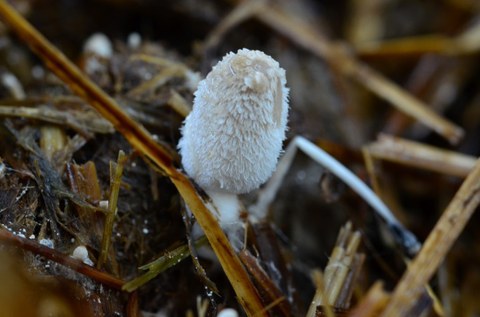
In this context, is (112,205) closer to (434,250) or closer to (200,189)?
(200,189)

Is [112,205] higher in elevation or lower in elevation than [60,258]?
higher

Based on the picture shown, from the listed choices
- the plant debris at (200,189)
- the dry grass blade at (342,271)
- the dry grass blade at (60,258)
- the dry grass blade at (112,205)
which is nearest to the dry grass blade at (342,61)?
the plant debris at (200,189)

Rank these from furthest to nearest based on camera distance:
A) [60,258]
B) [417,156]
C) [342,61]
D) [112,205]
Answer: [342,61], [417,156], [112,205], [60,258]

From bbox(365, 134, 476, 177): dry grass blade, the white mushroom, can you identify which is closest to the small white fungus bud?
the white mushroom

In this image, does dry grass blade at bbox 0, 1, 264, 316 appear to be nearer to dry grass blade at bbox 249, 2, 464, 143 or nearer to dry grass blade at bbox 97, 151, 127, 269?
dry grass blade at bbox 97, 151, 127, 269

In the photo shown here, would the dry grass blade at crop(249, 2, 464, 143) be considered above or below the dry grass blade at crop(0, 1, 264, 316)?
above

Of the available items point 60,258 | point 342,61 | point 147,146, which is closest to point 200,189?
point 147,146
